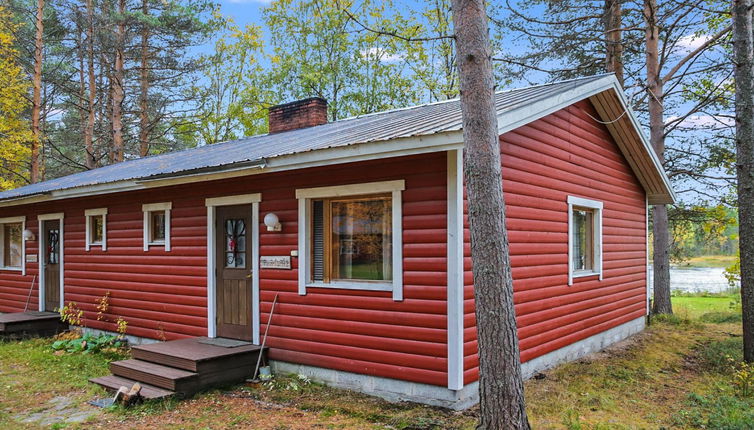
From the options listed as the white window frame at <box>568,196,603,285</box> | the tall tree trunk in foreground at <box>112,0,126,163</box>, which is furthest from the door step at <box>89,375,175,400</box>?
the tall tree trunk in foreground at <box>112,0,126,163</box>

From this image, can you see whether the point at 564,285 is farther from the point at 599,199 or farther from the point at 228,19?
the point at 228,19

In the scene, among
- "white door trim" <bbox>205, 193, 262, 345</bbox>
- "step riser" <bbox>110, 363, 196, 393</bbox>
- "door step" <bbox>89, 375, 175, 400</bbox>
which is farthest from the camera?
"white door trim" <bbox>205, 193, 262, 345</bbox>

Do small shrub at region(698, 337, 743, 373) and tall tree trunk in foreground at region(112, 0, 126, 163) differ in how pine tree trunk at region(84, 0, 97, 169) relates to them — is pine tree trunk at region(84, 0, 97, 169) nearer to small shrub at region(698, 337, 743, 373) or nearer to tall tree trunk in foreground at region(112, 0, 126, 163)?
tall tree trunk in foreground at region(112, 0, 126, 163)

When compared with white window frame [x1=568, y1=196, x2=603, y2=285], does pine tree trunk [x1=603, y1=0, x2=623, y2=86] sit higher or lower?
higher

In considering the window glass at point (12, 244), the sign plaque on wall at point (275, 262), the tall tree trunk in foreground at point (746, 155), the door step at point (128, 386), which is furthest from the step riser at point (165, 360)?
the window glass at point (12, 244)

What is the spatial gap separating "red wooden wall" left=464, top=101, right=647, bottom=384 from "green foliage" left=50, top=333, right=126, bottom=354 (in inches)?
236

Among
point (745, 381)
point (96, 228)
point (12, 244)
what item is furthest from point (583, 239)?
point (12, 244)

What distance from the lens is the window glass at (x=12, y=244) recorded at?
11.8m

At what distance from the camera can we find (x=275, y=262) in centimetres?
660

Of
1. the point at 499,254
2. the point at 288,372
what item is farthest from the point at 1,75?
the point at 499,254

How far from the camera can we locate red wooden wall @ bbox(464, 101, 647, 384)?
20.0 ft

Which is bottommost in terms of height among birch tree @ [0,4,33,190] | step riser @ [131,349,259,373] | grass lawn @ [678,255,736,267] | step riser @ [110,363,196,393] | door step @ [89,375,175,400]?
grass lawn @ [678,255,736,267]

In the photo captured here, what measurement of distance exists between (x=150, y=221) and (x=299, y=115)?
3861 millimetres

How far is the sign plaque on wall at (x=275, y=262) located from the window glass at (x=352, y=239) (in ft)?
1.24
